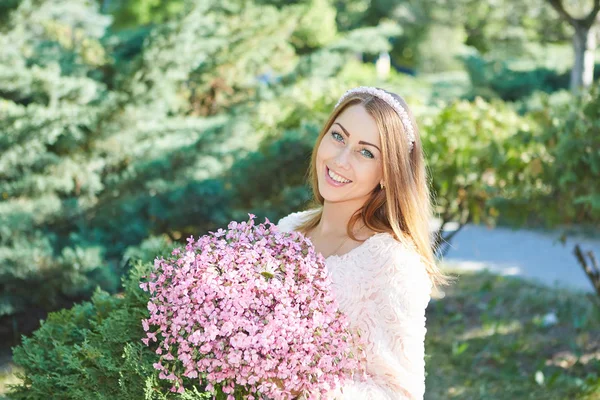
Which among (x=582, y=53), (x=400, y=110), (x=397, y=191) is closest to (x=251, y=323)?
(x=397, y=191)

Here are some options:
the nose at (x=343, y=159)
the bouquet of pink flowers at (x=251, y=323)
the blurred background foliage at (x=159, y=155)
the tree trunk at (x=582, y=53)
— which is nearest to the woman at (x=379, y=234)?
the nose at (x=343, y=159)

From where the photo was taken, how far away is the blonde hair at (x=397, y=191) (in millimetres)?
2426

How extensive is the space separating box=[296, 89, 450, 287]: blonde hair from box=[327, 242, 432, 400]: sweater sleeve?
0.19m

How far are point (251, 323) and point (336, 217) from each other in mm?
813

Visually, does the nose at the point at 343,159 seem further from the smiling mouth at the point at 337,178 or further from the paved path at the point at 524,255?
the paved path at the point at 524,255

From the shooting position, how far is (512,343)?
5.41m

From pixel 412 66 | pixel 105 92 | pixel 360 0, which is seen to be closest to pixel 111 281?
pixel 105 92

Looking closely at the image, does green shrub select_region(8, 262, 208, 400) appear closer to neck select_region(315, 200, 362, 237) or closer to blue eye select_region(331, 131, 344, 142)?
neck select_region(315, 200, 362, 237)

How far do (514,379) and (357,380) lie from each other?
2.97 m

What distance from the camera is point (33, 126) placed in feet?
16.0

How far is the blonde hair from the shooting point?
7.96 feet

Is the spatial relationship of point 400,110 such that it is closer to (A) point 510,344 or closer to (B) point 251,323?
(B) point 251,323

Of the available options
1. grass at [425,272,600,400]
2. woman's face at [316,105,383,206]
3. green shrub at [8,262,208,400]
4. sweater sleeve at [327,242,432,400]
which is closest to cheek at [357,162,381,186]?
woman's face at [316,105,383,206]

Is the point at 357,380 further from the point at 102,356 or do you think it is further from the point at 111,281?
the point at 111,281
